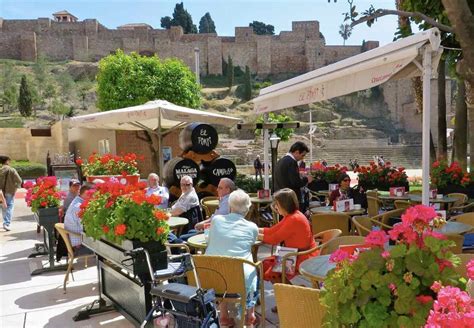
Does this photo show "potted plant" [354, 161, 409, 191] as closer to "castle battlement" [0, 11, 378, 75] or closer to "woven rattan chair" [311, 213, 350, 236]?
"woven rattan chair" [311, 213, 350, 236]

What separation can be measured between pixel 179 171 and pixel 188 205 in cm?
245

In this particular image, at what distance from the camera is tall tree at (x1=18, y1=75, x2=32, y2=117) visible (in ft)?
131

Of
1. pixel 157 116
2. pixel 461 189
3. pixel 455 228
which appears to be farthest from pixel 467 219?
pixel 157 116

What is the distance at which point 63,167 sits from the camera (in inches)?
414

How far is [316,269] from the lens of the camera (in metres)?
2.78

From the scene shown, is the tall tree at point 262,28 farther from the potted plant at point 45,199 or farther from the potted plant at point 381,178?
the potted plant at point 45,199

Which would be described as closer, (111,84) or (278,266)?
(278,266)

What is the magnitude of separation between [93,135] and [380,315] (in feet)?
72.1

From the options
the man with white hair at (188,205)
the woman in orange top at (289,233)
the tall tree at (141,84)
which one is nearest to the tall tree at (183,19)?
the tall tree at (141,84)

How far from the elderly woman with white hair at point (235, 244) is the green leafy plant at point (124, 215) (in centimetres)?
36

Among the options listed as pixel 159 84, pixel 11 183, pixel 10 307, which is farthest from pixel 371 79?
pixel 159 84

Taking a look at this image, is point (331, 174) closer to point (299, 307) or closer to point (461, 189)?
point (461, 189)

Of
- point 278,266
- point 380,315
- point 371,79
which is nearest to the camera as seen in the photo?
point 380,315

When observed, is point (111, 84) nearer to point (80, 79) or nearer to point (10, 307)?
point (10, 307)
